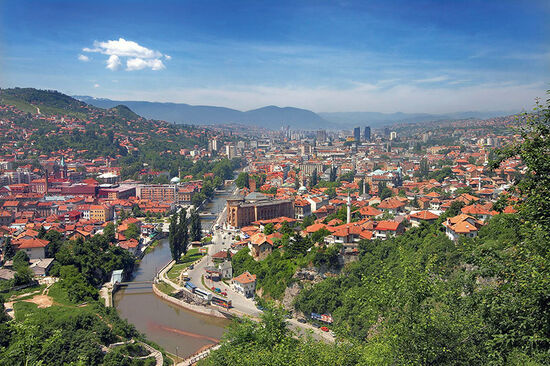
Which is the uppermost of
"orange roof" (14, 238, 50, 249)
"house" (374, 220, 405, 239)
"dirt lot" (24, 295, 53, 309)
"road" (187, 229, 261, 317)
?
"house" (374, 220, 405, 239)

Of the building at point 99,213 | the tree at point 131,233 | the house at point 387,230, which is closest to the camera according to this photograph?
the house at point 387,230

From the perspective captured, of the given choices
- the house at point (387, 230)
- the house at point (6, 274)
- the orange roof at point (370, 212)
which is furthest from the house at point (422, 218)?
the house at point (6, 274)

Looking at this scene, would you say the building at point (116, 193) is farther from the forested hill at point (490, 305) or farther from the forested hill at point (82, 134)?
the forested hill at point (490, 305)

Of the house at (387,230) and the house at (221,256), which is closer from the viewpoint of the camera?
the house at (387,230)

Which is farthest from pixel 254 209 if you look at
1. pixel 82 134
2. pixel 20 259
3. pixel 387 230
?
pixel 82 134

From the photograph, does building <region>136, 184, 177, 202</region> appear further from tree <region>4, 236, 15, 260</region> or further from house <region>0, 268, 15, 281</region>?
house <region>0, 268, 15, 281</region>

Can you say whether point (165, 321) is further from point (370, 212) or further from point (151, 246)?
point (370, 212)

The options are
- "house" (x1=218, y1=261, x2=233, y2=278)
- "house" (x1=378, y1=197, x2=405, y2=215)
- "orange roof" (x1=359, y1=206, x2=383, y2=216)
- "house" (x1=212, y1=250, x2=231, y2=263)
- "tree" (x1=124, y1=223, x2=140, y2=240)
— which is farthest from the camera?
"tree" (x1=124, y1=223, x2=140, y2=240)

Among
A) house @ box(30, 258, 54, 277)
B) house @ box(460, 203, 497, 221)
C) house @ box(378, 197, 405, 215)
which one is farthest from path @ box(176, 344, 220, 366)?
house @ box(378, 197, 405, 215)
